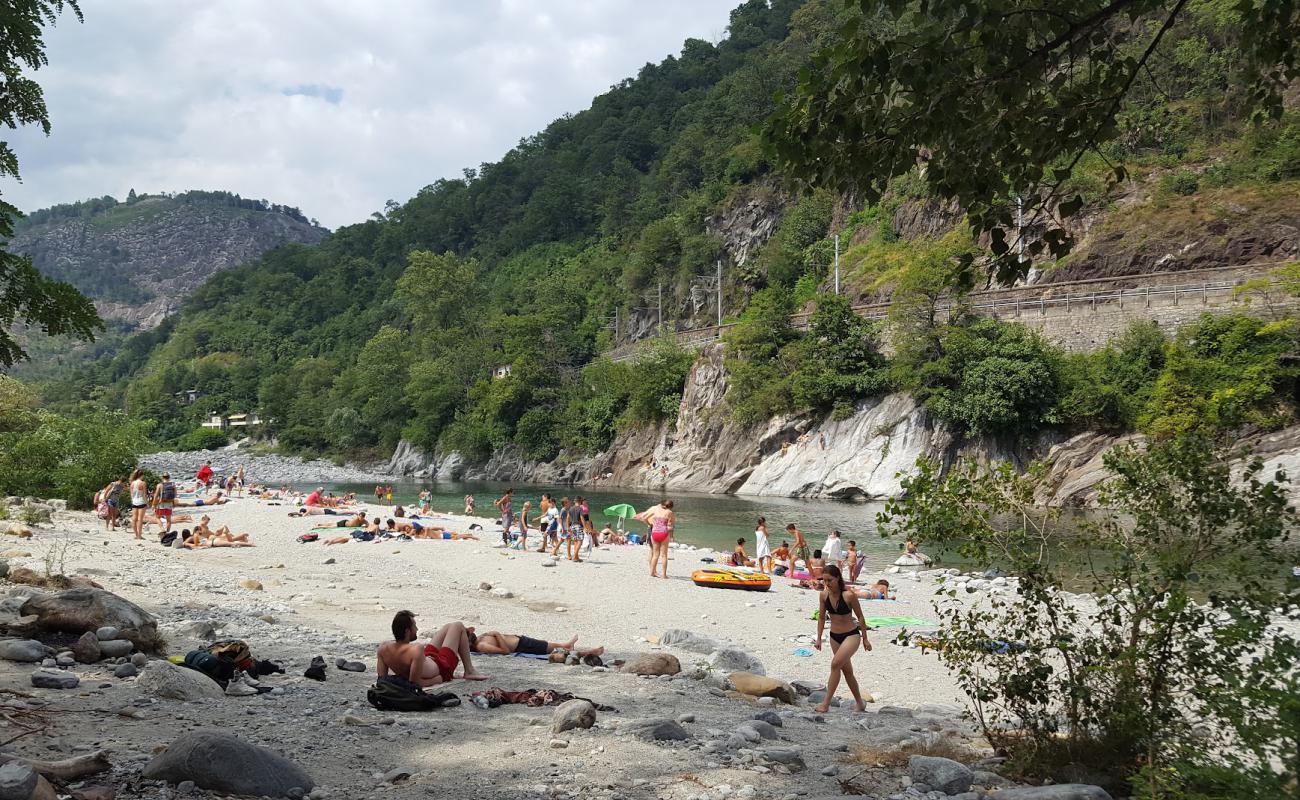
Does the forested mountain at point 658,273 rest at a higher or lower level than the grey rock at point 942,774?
higher

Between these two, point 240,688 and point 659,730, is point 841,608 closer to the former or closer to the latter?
point 659,730

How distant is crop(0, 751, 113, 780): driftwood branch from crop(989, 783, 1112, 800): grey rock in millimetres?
5074

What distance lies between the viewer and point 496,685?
821cm

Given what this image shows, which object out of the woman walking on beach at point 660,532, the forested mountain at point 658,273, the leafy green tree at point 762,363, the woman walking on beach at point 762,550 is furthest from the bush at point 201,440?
the woman walking on beach at point 762,550

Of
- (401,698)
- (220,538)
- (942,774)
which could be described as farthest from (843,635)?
(220,538)

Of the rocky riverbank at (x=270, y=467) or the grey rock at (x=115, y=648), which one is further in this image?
the rocky riverbank at (x=270, y=467)

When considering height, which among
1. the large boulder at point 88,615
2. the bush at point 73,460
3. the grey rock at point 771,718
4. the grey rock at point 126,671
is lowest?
the grey rock at point 771,718

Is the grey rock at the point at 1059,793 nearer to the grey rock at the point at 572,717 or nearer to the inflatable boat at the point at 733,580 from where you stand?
the grey rock at the point at 572,717

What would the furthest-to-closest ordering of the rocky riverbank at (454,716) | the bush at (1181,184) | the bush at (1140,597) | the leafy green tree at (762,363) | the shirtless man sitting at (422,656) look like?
the leafy green tree at (762,363)
the bush at (1181,184)
the shirtless man sitting at (422,656)
the rocky riverbank at (454,716)
the bush at (1140,597)

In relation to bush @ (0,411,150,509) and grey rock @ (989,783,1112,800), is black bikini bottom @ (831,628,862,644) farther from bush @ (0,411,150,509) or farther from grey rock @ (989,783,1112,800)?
bush @ (0,411,150,509)

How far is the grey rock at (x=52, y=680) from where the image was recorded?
6.17 metres

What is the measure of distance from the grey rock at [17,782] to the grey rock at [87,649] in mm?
3784

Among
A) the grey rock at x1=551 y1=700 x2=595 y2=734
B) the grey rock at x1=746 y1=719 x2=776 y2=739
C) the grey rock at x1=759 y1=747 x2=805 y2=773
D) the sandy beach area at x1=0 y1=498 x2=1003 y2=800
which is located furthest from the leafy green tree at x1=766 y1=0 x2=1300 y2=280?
the grey rock at x1=551 y1=700 x2=595 y2=734

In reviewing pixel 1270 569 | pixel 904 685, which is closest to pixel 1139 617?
pixel 1270 569
